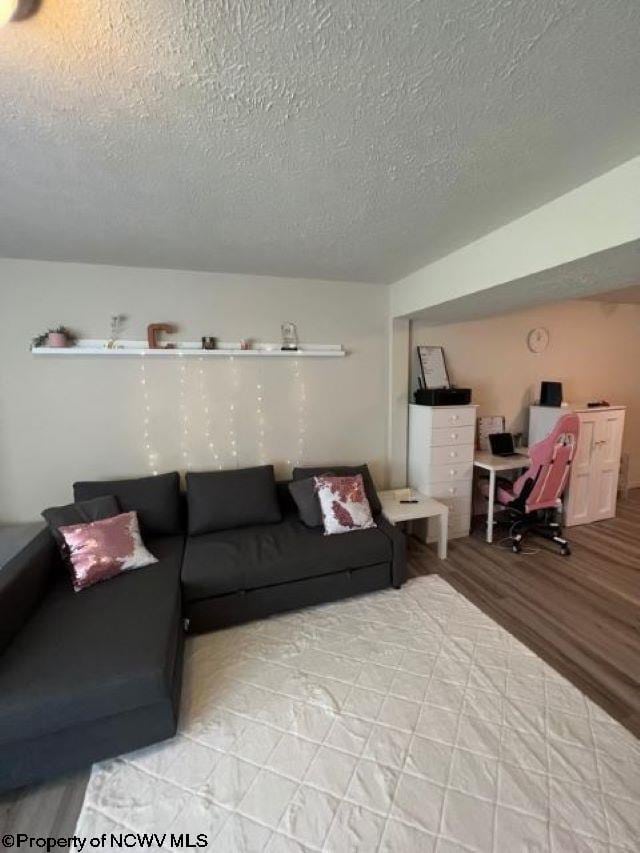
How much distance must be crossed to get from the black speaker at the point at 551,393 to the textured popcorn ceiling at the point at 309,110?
244 cm

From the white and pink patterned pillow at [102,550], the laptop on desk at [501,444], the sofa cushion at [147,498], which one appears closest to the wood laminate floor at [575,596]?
the laptop on desk at [501,444]

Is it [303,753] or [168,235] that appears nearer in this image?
[303,753]

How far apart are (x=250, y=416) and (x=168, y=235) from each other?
1.42 m

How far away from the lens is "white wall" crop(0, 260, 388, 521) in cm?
250

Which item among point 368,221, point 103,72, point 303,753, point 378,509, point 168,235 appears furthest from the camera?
point 378,509

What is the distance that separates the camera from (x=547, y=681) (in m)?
1.74

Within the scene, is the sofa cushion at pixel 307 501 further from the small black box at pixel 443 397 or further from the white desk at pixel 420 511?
the small black box at pixel 443 397

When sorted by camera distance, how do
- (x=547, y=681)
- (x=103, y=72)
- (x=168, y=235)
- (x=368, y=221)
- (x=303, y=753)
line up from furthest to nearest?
(x=168, y=235) → (x=368, y=221) → (x=547, y=681) → (x=303, y=753) → (x=103, y=72)

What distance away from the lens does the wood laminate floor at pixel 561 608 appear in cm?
132

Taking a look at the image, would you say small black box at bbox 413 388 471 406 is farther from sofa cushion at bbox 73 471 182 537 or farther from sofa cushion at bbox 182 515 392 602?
sofa cushion at bbox 73 471 182 537

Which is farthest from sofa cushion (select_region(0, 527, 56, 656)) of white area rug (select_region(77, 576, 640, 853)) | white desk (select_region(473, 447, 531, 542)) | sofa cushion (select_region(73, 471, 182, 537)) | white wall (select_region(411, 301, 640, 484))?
white desk (select_region(473, 447, 531, 542))

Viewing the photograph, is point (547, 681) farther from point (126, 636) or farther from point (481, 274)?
point (481, 274)

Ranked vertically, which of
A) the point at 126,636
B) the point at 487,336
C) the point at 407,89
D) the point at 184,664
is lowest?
the point at 184,664

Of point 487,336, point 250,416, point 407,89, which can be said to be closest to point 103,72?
point 407,89
